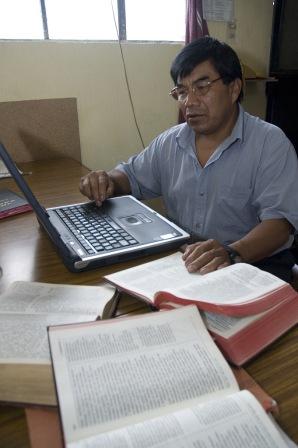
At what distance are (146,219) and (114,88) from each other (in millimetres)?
1403

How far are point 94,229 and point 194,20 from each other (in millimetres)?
1773

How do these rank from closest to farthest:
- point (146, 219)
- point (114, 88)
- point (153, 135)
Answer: point (146, 219) → point (114, 88) → point (153, 135)

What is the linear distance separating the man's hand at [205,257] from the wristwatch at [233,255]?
1.6 inches

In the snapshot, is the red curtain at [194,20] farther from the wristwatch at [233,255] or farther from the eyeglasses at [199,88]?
the wristwatch at [233,255]

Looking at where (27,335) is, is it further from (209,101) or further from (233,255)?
(209,101)

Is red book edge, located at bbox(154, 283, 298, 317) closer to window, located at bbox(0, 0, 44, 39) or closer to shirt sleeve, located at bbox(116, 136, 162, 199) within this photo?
shirt sleeve, located at bbox(116, 136, 162, 199)

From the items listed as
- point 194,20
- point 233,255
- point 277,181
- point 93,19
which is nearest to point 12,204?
point 233,255

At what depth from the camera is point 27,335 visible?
0.55 metres

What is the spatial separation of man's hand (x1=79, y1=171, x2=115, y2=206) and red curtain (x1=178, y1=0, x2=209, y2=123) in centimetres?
141

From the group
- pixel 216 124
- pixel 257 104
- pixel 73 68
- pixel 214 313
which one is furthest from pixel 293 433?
pixel 257 104

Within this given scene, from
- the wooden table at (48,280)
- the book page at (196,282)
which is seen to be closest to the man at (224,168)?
the wooden table at (48,280)

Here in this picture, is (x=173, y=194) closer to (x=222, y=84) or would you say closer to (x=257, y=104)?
(x=222, y=84)

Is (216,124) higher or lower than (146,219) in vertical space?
higher

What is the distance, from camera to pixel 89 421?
1.34 feet
